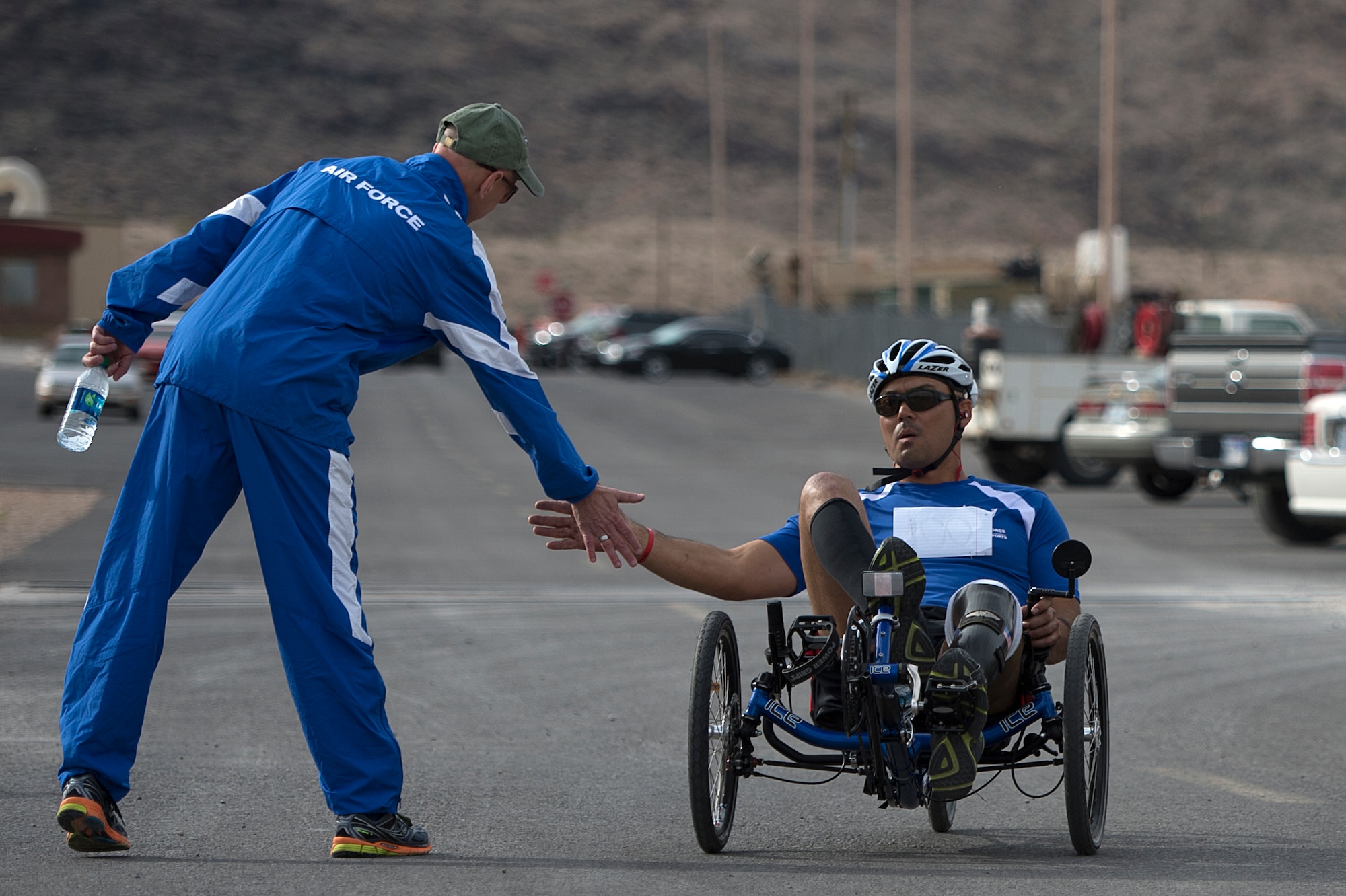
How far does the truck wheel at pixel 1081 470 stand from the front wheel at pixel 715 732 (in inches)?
627

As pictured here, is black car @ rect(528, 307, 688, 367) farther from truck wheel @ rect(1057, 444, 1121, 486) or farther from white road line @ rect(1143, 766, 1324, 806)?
white road line @ rect(1143, 766, 1324, 806)

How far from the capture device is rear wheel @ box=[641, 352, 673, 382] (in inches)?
2068

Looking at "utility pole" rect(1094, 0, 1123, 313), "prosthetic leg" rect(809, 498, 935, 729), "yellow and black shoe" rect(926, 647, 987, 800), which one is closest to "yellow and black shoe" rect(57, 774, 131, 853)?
"prosthetic leg" rect(809, 498, 935, 729)

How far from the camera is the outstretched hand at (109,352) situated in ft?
19.9

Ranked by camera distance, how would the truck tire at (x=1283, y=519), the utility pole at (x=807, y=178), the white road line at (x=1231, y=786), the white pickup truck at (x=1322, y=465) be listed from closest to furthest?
→ 1. the white road line at (x=1231, y=786)
2. the white pickup truck at (x=1322, y=465)
3. the truck tire at (x=1283, y=519)
4. the utility pole at (x=807, y=178)

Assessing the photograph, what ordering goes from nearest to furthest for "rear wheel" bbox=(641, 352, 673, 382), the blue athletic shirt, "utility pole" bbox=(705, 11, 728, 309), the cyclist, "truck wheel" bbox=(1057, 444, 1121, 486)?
the cyclist < the blue athletic shirt < "truck wheel" bbox=(1057, 444, 1121, 486) < "rear wheel" bbox=(641, 352, 673, 382) < "utility pole" bbox=(705, 11, 728, 309)

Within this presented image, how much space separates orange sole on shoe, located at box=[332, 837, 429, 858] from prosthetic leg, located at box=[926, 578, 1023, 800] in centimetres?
145

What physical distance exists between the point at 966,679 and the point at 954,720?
148mm

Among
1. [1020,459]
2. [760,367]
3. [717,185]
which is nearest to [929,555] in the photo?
[1020,459]

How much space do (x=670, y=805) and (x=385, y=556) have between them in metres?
8.45

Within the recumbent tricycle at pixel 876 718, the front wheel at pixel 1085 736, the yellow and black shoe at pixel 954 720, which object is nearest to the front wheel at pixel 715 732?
the recumbent tricycle at pixel 876 718

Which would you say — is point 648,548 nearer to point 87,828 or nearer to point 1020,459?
point 87,828

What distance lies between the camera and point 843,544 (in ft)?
18.9

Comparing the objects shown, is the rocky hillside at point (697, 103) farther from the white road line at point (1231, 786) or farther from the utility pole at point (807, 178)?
the white road line at point (1231, 786)
